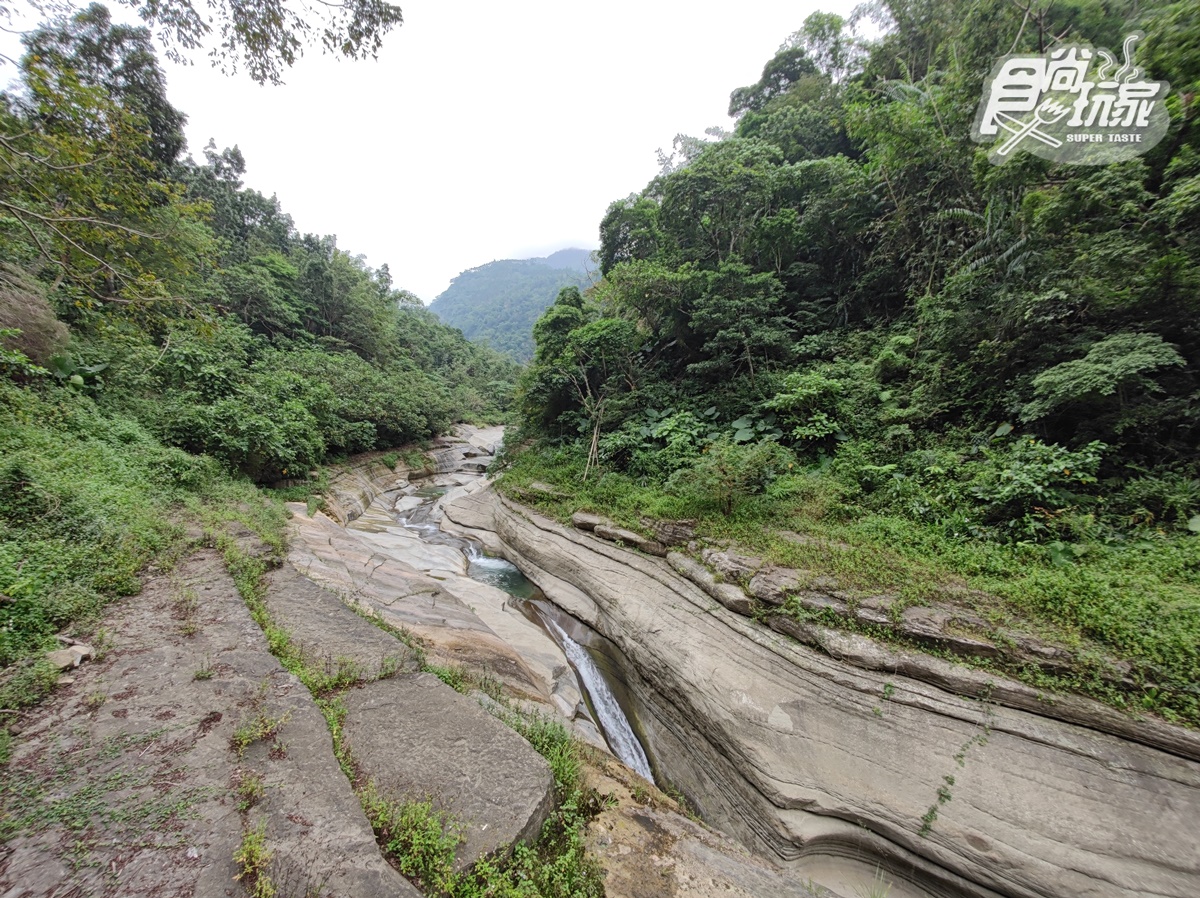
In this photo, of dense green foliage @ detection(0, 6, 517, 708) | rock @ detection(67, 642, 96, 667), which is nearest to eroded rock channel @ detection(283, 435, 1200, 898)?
dense green foliage @ detection(0, 6, 517, 708)

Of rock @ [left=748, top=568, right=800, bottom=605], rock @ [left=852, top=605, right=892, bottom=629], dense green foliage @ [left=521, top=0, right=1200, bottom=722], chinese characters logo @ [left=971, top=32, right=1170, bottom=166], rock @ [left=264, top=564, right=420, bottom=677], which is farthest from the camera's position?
chinese characters logo @ [left=971, top=32, right=1170, bottom=166]

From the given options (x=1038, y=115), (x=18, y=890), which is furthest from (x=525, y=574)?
(x=1038, y=115)

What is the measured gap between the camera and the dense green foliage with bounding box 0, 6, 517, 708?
402cm

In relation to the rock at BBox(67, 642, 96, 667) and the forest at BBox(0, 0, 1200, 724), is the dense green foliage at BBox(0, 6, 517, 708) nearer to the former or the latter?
the forest at BBox(0, 0, 1200, 724)

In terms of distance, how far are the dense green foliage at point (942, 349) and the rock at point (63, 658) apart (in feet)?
24.2

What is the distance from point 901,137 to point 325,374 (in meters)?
20.3

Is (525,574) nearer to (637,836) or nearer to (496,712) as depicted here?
(496,712)

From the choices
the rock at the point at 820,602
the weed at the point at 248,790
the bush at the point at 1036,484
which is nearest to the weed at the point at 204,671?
the weed at the point at 248,790

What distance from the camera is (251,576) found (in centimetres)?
498

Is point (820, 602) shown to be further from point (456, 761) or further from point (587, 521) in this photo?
point (587, 521)

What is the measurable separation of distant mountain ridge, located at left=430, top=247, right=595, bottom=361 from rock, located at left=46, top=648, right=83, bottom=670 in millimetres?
53974

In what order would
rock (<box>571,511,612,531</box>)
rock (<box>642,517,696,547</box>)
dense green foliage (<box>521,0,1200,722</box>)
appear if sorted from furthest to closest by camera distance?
rock (<box>571,511,612,531</box>), rock (<box>642,517,696,547</box>), dense green foliage (<box>521,0,1200,722</box>)

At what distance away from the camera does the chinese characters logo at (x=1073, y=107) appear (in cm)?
595

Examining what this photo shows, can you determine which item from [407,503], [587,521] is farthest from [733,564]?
[407,503]
